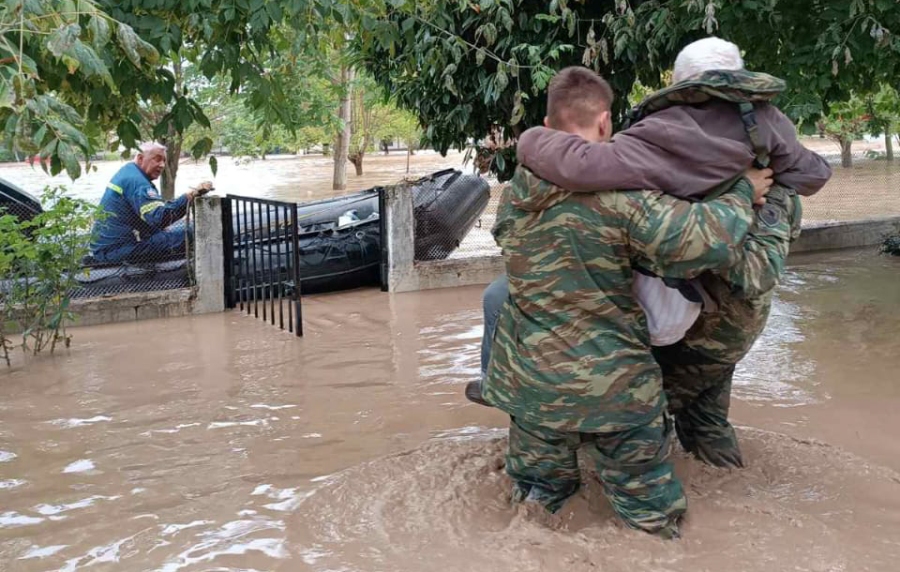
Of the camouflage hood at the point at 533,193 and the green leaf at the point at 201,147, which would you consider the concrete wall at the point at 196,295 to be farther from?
the camouflage hood at the point at 533,193

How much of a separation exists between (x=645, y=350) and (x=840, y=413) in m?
2.45

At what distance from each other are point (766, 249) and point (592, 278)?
59cm

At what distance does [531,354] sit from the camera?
2973 mm

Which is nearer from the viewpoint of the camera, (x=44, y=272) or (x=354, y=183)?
(x=44, y=272)

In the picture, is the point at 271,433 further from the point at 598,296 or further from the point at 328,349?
the point at 598,296

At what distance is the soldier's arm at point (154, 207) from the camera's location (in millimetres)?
7586

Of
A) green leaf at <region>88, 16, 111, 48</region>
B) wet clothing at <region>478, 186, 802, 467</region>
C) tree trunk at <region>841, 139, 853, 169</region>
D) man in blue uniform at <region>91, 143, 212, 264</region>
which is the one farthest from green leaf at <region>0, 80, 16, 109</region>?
tree trunk at <region>841, 139, 853, 169</region>

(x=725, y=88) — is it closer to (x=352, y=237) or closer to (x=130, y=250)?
(x=130, y=250)

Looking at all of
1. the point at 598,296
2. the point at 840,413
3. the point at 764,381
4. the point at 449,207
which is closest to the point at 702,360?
the point at 598,296

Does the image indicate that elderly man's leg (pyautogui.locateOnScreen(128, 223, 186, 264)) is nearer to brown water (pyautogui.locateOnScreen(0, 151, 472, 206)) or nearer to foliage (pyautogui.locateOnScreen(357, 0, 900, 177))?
foliage (pyautogui.locateOnScreen(357, 0, 900, 177))

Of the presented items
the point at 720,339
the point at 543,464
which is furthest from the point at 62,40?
the point at 720,339

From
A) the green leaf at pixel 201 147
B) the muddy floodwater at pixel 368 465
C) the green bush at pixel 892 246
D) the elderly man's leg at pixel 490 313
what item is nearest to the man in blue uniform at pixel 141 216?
the muddy floodwater at pixel 368 465

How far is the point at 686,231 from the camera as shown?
2688mm

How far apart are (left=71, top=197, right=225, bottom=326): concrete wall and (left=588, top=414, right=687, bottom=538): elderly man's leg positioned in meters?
5.72
